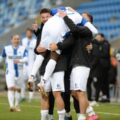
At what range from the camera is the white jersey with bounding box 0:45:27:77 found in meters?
15.7

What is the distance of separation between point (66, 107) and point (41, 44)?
4.43ft

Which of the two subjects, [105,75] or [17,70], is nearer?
[17,70]

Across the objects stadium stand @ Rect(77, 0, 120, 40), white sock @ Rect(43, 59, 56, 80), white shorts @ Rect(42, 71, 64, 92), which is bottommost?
white shorts @ Rect(42, 71, 64, 92)

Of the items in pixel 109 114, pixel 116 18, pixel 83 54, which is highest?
pixel 116 18

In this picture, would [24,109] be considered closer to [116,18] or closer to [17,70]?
[17,70]

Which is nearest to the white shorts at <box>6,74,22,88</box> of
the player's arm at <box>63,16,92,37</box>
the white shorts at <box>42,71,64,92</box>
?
the white shorts at <box>42,71,64,92</box>

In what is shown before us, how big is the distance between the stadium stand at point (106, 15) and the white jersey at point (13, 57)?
10230mm

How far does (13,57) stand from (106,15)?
42.1 ft

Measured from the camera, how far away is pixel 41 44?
33.7ft

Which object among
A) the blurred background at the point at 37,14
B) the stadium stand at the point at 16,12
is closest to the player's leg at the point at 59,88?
the blurred background at the point at 37,14

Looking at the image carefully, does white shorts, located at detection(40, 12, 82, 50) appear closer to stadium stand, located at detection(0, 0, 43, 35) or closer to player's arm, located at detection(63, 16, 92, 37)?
player's arm, located at detection(63, 16, 92, 37)

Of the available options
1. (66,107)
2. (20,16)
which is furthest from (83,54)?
(20,16)

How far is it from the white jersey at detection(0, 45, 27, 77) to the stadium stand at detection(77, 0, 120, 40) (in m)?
10.2

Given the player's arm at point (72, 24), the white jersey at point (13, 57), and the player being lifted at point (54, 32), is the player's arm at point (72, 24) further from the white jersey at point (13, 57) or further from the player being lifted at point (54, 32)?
the white jersey at point (13, 57)
